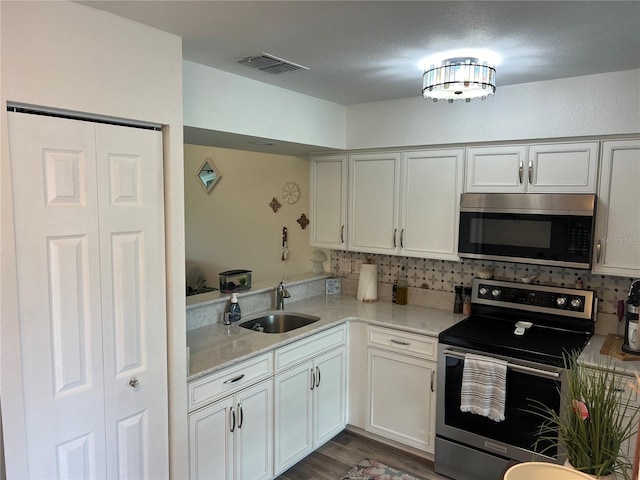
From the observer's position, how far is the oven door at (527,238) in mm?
2691

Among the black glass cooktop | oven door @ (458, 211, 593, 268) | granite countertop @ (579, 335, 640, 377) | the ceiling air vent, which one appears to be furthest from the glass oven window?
the ceiling air vent

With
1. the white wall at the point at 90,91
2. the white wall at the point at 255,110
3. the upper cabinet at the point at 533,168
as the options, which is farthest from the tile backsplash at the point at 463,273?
the white wall at the point at 90,91

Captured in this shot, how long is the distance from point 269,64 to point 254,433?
209 centimetres

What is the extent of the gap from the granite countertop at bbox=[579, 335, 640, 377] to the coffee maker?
13 cm

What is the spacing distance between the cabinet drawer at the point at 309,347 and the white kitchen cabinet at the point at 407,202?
2.47ft

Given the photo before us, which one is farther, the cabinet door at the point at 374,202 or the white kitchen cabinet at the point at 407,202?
the cabinet door at the point at 374,202

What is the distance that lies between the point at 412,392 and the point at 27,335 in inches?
92.4

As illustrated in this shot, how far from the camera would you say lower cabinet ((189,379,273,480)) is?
237cm

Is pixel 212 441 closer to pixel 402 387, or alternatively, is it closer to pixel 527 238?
pixel 402 387

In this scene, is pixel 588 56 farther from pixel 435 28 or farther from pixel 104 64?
pixel 104 64

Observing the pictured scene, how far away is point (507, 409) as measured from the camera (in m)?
2.66

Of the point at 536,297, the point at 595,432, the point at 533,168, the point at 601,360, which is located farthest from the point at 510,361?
the point at 595,432

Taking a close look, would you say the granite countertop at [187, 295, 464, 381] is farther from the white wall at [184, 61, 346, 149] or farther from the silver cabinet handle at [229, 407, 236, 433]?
the white wall at [184, 61, 346, 149]

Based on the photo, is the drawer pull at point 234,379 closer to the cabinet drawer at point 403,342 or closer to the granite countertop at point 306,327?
the granite countertop at point 306,327
